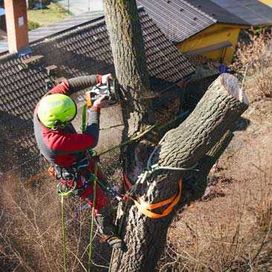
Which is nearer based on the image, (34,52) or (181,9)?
(34,52)

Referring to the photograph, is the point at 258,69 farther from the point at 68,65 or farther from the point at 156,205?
the point at 156,205

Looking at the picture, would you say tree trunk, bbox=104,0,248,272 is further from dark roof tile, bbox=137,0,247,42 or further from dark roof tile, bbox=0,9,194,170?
dark roof tile, bbox=137,0,247,42

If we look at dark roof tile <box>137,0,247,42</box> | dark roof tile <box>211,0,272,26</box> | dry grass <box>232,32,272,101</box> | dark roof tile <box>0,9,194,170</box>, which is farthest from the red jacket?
dark roof tile <box>211,0,272,26</box>

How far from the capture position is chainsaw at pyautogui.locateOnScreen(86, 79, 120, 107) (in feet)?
11.0

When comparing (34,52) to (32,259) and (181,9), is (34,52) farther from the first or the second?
(181,9)

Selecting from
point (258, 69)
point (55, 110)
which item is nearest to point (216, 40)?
point (258, 69)

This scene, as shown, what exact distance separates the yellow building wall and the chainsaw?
841cm

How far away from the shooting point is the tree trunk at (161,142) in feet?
9.62

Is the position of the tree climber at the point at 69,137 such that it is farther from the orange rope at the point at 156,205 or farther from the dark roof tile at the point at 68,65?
the dark roof tile at the point at 68,65

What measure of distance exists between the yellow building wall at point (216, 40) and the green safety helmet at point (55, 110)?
8.59 meters

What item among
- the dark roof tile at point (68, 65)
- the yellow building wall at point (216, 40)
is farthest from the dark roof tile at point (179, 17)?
the dark roof tile at point (68, 65)

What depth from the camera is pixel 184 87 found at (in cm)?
998

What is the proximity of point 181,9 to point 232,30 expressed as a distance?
2.01 meters

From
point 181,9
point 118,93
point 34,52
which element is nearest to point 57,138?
point 118,93
